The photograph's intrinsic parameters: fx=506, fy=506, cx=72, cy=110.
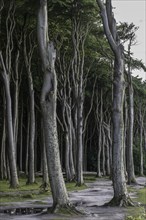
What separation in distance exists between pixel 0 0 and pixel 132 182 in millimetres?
16712

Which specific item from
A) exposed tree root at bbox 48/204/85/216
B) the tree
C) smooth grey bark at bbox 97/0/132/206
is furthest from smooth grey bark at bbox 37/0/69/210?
the tree

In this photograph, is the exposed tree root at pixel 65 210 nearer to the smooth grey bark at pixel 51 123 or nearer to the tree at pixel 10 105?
the smooth grey bark at pixel 51 123

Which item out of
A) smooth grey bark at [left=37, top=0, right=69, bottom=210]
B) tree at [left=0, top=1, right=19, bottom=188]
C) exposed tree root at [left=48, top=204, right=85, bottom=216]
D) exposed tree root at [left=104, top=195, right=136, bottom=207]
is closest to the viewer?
exposed tree root at [left=48, top=204, right=85, bottom=216]

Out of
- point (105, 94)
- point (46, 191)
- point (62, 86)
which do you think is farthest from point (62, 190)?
point (105, 94)

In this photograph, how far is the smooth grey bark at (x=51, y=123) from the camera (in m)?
17.0

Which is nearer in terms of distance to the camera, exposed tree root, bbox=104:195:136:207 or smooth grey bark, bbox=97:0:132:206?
exposed tree root, bbox=104:195:136:207

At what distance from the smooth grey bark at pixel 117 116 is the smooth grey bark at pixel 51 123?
3.03 meters

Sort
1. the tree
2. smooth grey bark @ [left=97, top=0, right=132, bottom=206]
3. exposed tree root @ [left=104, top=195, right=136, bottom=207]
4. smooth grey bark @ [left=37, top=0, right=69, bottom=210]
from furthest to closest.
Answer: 1. the tree
2. smooth grey bark @ [left=97, top=0, right=132, bottom=206]
3. exposed tree root @ [left=104, top=195, right=136, bottom=207]
4. smooth grey bark @ [left=37, top=0, right=69, bottom=210]

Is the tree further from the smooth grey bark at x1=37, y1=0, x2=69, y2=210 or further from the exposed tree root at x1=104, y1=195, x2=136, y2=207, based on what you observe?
the smooth grey bark at x1=37, y1=0, x2=69, y2=210

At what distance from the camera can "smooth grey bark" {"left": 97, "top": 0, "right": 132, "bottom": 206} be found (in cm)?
1934

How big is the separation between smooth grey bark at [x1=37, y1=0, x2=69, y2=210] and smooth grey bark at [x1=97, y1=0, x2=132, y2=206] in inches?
119

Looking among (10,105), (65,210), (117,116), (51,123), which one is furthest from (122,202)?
(10,105)

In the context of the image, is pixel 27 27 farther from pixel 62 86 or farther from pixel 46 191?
pixel 46 191

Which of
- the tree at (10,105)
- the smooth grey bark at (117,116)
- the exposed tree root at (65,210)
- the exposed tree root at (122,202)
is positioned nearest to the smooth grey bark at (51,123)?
the exposed tree root at (65,210)
